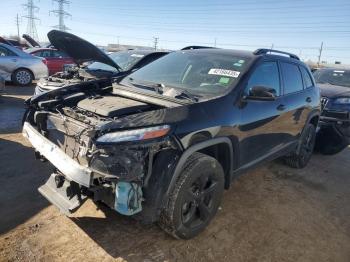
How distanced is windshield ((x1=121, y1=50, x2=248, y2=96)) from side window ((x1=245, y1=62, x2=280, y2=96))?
169mm

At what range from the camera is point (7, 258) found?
2.85 meters

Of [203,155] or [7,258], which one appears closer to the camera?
[7,258]

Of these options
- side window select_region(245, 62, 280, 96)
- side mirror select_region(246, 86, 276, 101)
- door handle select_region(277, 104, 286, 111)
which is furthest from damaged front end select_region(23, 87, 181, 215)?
door handle select_region(277, 104, 286, 111)

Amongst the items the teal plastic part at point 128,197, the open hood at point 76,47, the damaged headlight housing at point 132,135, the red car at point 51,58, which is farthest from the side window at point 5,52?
the teal plastic part at point 128,197

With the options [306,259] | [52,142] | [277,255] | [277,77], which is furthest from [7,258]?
[277,77]

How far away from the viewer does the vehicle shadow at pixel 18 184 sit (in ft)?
11.5

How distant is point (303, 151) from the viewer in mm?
5754

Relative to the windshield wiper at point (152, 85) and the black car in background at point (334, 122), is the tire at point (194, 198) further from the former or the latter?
the black car in background at point (334, 122)

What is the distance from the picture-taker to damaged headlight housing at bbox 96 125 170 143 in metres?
2.58

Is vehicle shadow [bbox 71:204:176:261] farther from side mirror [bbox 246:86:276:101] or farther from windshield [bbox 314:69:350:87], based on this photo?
windshield [bbox 314:69:350:87]

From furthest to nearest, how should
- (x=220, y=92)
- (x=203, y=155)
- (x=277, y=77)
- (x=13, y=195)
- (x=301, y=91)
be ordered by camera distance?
1. (x=301, y=91)
2. (x=277, y=77)
3. (x=13, y=195)
4. (x=220, y=92)
5. (x=203, y=155)

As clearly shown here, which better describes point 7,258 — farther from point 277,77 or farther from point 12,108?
point 12,108

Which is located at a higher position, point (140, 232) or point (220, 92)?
point (220, 92)

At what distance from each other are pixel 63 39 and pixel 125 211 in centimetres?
280
